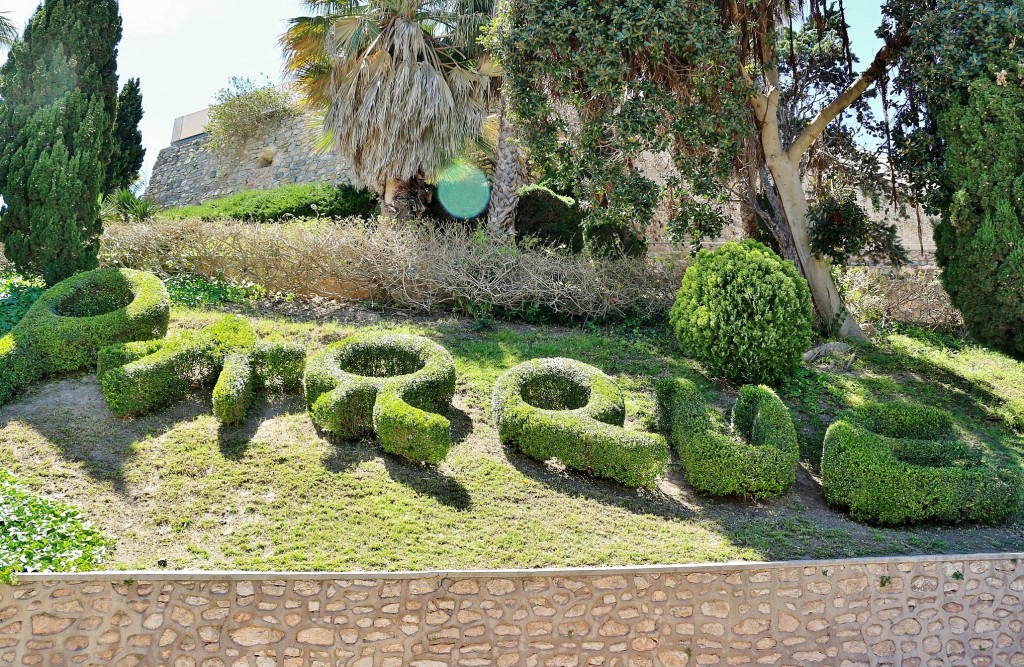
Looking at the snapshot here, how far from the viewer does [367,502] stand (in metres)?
6.42

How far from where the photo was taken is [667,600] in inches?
229

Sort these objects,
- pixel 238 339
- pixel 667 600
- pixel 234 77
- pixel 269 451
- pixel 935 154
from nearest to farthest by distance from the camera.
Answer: pixel 667 600 → pixel 269 451 → pixel 238 339 → pixel 935 154 → pixel 234 77

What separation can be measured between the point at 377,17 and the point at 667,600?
10877 mm

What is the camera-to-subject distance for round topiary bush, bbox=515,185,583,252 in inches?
546

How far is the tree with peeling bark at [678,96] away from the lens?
9.66m

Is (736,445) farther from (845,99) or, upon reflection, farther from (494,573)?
(845,99)

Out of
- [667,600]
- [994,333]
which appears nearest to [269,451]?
[667,600]

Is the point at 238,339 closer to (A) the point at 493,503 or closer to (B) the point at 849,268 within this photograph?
(A) the point at 493,503

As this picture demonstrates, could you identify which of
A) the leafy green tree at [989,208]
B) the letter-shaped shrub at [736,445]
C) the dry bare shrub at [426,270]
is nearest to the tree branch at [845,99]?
the leafy green tree at [989,208]

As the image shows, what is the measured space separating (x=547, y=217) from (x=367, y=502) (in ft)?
27.9

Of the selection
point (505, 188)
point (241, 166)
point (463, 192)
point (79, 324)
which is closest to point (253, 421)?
point (79, 324)

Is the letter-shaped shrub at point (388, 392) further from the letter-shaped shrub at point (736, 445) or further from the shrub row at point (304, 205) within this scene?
the shrub row at point (304, 205)

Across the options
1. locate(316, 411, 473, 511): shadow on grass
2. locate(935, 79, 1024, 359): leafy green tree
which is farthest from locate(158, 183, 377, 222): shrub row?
locate(935, 79, 1024, 359): leafy green tree

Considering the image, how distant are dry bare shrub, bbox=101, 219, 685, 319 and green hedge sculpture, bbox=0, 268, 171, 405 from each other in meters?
2.35
